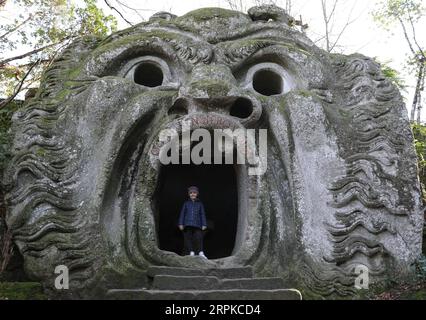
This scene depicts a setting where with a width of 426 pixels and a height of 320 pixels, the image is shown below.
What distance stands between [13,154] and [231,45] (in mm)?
3463

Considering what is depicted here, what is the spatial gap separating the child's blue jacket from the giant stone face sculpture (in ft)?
1.70

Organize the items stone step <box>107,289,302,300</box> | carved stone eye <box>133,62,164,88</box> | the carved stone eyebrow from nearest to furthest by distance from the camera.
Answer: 1. stone step <box>107,289,302,300</box>
2. the carved stone eyebrow
3. carved stone eye <box>133,62,164,88</box>

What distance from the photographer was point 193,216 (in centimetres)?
686

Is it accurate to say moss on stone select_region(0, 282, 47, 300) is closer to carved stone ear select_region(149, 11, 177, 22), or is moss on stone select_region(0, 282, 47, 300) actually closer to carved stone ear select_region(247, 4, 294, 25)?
carved stone ear select_region(149, 11, 177, 22)

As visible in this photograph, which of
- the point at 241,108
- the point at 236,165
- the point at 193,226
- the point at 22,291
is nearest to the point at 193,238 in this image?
the point at 193,226

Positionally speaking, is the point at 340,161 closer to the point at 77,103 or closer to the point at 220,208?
the point at 220,208

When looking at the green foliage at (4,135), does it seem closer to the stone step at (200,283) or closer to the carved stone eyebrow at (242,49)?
the stone step at (200,283)

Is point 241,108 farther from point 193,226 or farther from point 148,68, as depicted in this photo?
point 193,226

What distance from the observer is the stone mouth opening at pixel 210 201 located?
833cm

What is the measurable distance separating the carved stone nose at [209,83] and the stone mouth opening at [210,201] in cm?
194

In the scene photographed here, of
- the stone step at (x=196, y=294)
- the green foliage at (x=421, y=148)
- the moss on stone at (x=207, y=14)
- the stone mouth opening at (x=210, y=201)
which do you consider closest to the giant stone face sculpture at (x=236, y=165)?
the moss on stone at (x=207, y=14)

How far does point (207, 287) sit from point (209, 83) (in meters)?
2.80

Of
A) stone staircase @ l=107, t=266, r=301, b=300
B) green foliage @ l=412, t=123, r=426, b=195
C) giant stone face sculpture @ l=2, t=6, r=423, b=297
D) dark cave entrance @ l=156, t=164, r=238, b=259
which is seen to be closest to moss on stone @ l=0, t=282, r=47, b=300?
giant stone face sculpture @ l=2, t=6, r=423, b=297

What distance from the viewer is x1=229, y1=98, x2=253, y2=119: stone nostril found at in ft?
22.4
